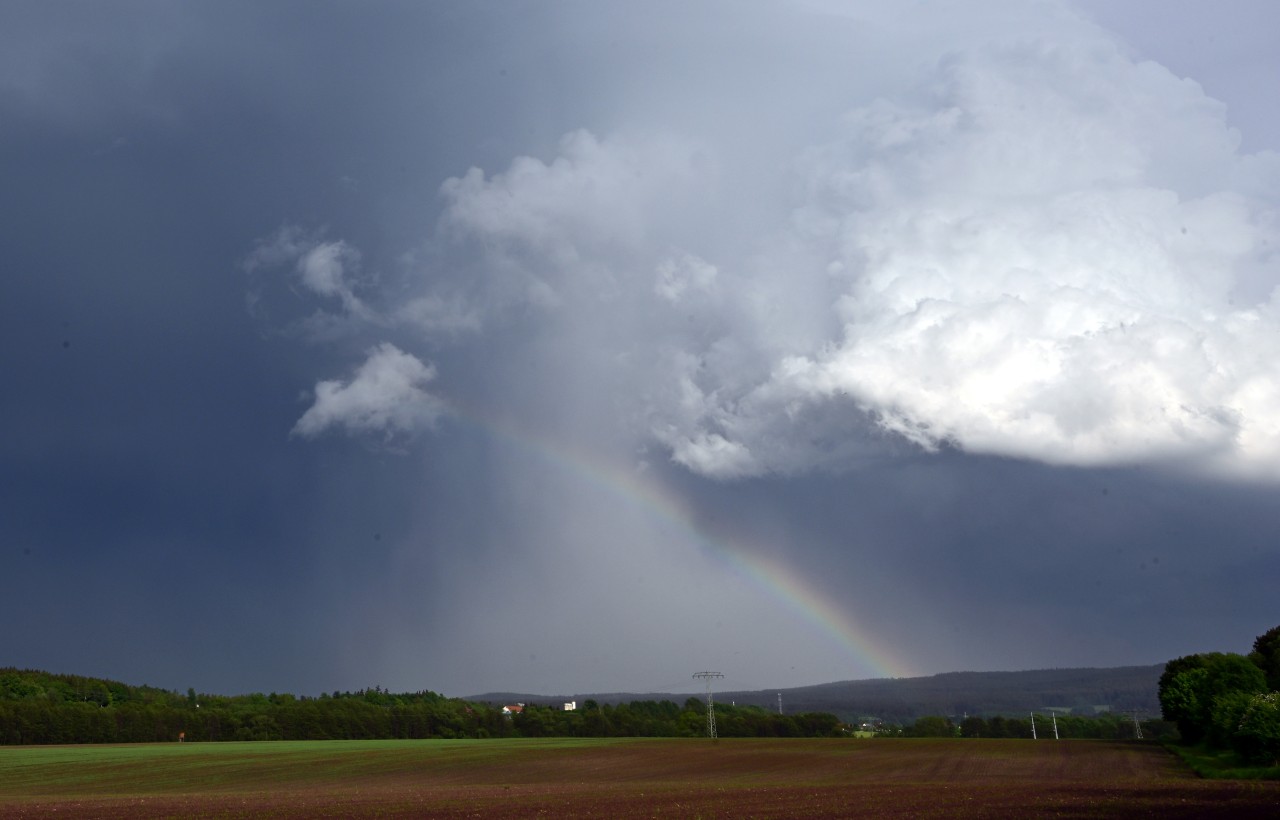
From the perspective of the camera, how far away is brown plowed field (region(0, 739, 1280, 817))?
153ft

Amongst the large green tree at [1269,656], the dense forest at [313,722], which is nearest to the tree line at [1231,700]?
the large green tree at [1269,656]

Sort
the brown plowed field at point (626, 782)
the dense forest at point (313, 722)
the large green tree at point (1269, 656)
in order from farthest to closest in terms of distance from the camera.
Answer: the dense forest at point (313, 722)
the large green tree at point (1269, 656)
the brown plowed field at point (626, 782)

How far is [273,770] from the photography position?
89500 millimetres

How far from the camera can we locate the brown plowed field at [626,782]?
46.5m

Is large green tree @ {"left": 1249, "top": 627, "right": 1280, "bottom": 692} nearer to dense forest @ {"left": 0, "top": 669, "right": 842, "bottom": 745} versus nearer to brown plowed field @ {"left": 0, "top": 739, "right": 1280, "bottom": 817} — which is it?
brown plowed field @ {"left": 0, "top": 739, "right": 1280, "bottom": 817}

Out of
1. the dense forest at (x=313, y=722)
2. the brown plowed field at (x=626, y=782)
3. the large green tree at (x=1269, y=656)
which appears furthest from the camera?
the dense forest at (x=313, y=722)

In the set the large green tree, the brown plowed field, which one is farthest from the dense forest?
the large green tree

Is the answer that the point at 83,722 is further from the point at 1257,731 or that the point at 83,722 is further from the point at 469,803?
the point at 1257,731

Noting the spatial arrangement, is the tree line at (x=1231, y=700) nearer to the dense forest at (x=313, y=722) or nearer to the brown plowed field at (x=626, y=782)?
the brown plowed field at (x=626, y=782)

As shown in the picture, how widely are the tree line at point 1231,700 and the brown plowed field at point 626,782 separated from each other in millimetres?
5608

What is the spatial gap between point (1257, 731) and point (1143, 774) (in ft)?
34.1

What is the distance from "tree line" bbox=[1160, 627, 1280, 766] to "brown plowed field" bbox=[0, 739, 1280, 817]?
5608 millimetres

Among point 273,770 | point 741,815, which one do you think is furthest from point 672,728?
point 741,815

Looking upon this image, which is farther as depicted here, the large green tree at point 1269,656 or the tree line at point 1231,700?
the large green tree at point 1269,656
